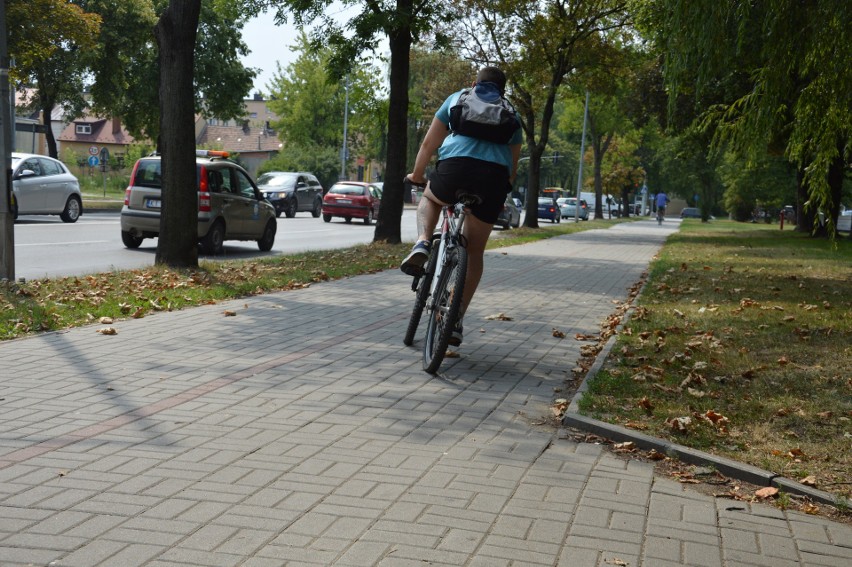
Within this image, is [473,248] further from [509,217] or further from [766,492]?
[509,217]

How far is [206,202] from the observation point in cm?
1767

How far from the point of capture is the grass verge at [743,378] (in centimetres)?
524

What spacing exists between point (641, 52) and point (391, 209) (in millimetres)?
16550

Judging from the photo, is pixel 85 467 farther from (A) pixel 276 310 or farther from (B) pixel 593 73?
(B) pixel 593 73

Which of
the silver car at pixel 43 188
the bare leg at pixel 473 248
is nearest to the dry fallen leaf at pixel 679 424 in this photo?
the bare leg at pixel 473 248

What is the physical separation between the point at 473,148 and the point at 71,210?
20979 millimetres

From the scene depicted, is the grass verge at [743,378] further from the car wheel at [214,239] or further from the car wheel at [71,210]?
the car wheel at [71,210]

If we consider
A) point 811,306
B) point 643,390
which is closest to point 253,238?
point 811,306

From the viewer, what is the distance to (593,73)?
1421 inches

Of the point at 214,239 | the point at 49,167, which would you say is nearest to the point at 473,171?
the point at 214,239

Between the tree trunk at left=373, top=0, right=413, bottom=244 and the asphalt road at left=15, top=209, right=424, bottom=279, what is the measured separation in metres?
1.42

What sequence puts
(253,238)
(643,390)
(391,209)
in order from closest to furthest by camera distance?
(643,390) < (253,238) < (391,209)

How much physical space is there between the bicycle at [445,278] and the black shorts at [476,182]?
3.0 inches

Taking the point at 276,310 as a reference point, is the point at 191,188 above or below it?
above
